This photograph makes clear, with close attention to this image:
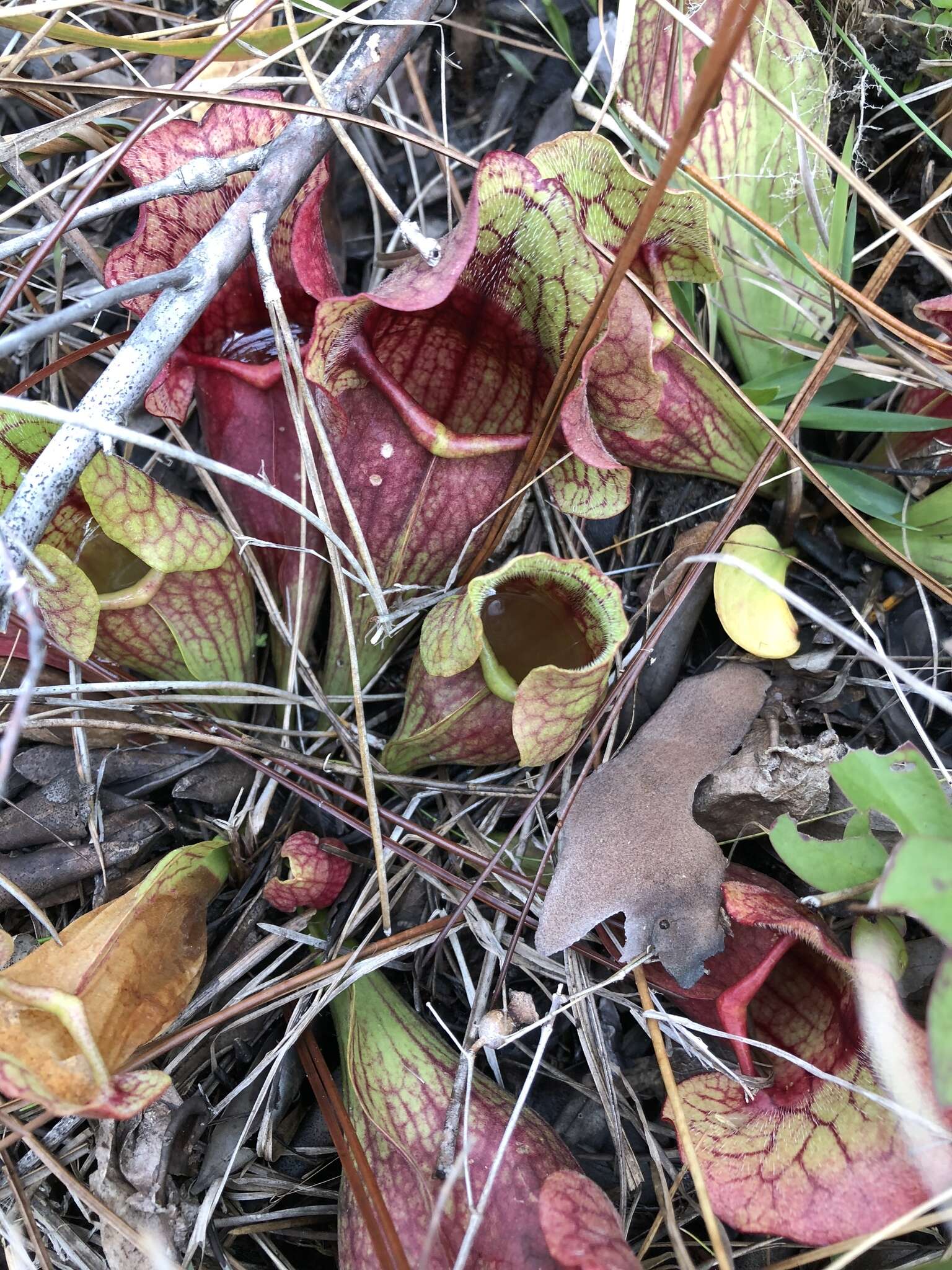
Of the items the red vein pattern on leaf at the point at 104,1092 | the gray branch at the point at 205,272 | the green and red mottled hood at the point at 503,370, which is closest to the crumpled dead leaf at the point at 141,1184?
the red vein pattern on leaf at the point at 104,1092

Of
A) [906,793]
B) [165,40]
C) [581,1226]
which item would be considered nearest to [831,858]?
[906,793]

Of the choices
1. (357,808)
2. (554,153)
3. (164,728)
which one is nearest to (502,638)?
(357,808)

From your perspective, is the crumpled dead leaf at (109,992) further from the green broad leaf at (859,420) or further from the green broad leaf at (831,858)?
the green broad leaf at (859,420)

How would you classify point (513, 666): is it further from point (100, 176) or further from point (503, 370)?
point (100, 176)

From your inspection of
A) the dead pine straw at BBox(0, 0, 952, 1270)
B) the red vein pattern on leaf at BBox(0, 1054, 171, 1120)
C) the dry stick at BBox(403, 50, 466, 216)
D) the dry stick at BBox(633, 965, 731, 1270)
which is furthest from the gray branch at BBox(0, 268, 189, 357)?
the dry stick at BBox(633, 965, 731, 1270)

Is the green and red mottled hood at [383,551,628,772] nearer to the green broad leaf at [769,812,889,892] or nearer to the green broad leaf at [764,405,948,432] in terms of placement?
the green broad leaf at [769,812,889,892]
